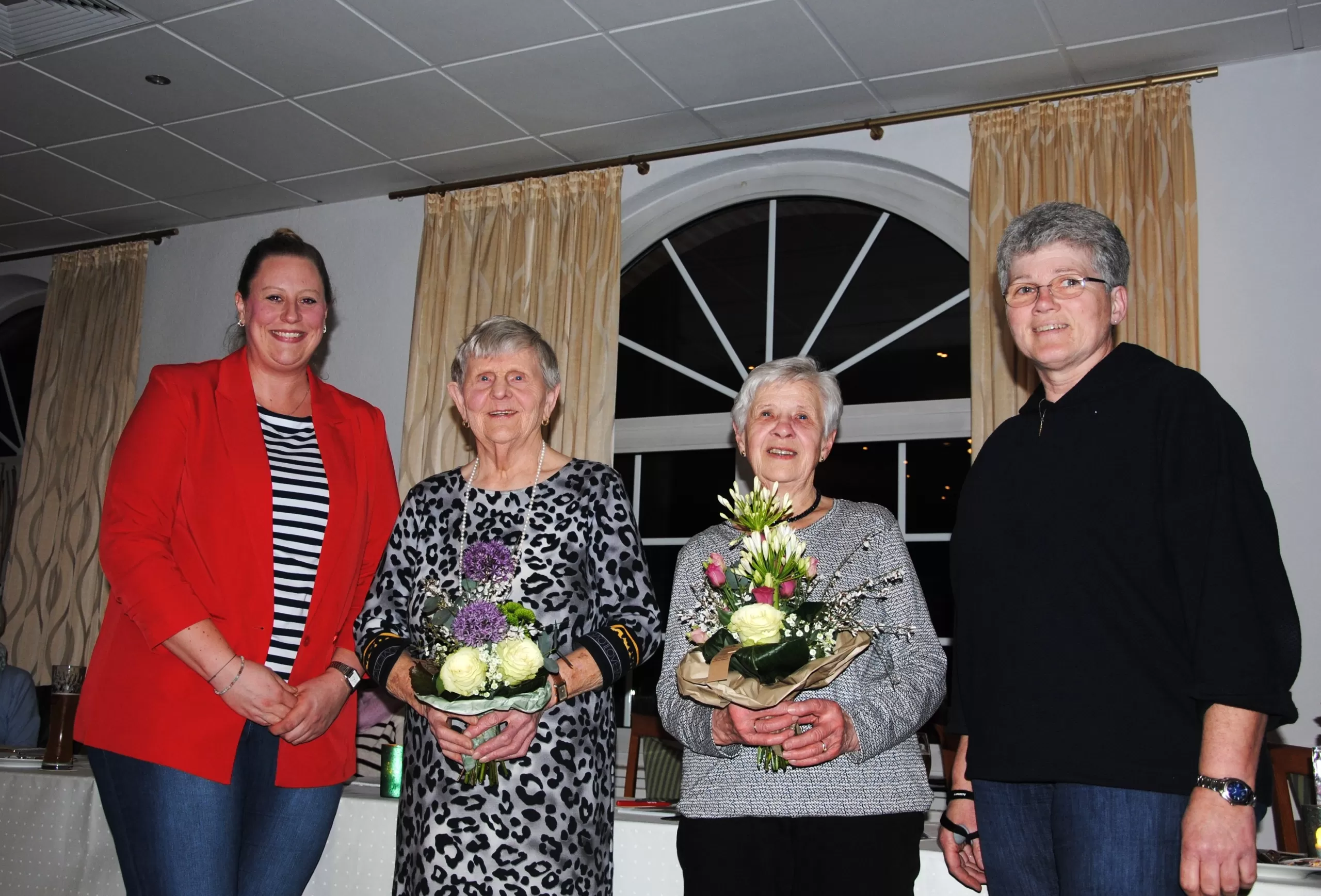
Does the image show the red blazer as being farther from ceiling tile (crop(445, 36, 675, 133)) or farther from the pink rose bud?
ceiling tile (crop(445, 36, 675, 133))

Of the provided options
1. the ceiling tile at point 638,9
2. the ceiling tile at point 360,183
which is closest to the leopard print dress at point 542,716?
the ceiling tile at point 638,9

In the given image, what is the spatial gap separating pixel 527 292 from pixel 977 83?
249 cm

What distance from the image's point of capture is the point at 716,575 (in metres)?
2.08

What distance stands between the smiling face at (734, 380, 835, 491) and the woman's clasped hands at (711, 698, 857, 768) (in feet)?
1.77

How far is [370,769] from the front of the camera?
4434 millimetres

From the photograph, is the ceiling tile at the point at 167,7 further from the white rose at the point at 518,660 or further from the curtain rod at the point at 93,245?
the white rose at the point at 518,660

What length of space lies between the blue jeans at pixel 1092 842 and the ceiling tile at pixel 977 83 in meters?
3.67

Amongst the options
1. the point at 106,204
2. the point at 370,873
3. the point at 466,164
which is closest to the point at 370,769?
the point at 370,873

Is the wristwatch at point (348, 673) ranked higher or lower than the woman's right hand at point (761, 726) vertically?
higher

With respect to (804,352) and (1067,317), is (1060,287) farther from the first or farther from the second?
(804,352)

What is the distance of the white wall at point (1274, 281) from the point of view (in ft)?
14.4

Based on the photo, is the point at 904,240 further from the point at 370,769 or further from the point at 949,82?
the point at 370,769

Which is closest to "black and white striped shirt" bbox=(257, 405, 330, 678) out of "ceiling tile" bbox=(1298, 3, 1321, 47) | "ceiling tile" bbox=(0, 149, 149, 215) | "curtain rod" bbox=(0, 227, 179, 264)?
"ceiling tile" bbox=(1298, 3, 1321, 47)

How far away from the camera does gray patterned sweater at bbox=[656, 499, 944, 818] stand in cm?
211
